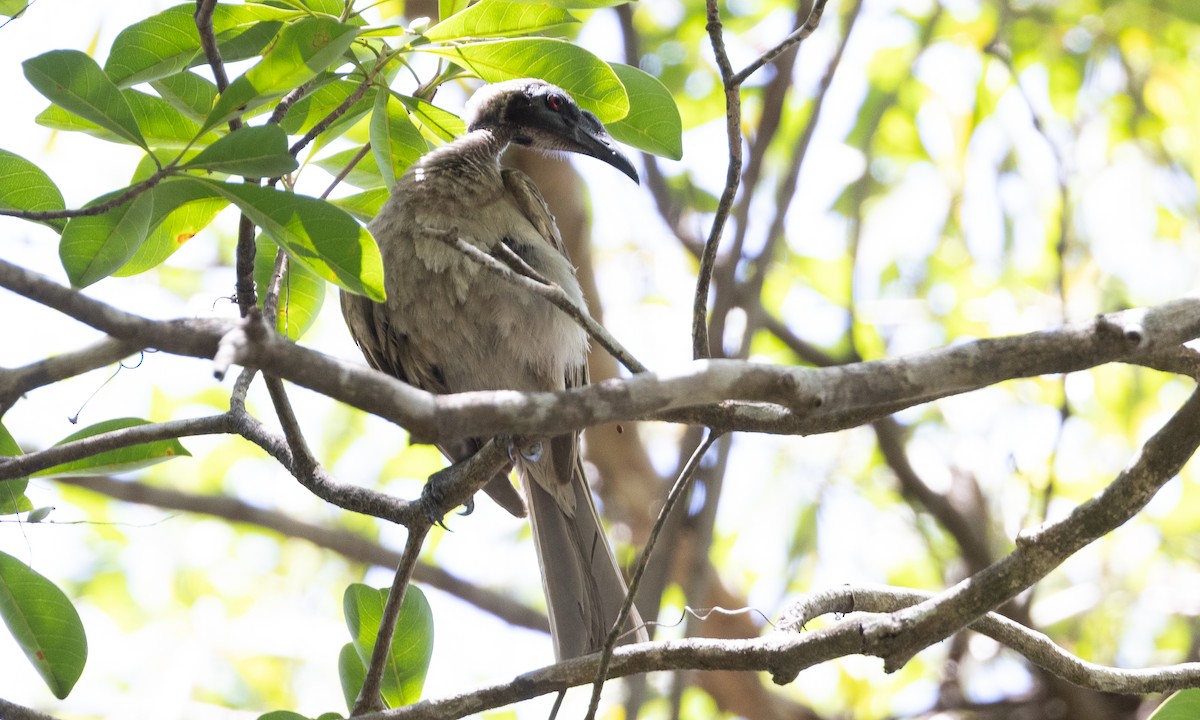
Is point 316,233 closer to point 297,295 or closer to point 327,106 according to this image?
point 327,106

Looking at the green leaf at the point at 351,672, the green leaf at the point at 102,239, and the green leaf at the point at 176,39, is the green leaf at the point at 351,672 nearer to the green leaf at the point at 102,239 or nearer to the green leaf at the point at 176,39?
the green leaf at the point at 102,239

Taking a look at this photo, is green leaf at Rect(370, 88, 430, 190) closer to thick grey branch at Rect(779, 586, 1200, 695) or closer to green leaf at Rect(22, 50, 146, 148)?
green leaf at Rect(22, 50, 146, 148)

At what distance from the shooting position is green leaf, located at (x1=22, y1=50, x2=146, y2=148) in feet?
6.11

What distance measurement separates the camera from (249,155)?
1.90 metres

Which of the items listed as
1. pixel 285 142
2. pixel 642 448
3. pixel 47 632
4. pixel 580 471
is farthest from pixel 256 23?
pixel 642 448

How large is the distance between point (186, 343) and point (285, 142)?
21.6 inches

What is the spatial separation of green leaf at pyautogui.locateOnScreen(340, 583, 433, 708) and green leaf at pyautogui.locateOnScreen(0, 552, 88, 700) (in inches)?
23.8

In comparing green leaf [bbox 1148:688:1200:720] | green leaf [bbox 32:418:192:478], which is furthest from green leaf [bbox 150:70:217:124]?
green leaf [bbox 1148:688:1200:720]

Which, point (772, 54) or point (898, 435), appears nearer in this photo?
point (772, 54)

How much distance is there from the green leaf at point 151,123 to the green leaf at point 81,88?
333 millimetres

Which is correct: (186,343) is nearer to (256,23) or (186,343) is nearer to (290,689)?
(256,23)

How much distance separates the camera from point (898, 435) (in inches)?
204

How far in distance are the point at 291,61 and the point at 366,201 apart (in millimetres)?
1209

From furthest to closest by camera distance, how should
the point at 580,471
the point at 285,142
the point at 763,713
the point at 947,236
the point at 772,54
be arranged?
the point at 947,236
the point at 763,713
the point at 580,471
the point at 772,54
the point at 285,142
